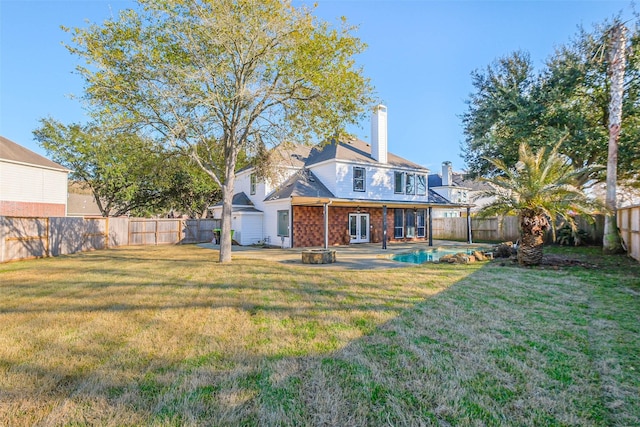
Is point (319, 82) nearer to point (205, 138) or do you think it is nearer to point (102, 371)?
point (205, 138)

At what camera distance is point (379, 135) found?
21203mm

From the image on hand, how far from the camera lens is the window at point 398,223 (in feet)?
73.7

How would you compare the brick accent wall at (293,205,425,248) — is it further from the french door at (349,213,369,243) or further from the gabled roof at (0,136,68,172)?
the gabled roof at (0,136,68,172)

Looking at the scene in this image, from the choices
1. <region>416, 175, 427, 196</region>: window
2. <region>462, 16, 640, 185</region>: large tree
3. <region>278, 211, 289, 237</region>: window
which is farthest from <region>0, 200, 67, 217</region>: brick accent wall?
<region>462, 16, 640, 185</region>: large tree

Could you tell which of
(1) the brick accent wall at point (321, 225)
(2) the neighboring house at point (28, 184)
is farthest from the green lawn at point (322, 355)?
(2) the neighboring house at point (28, 184)

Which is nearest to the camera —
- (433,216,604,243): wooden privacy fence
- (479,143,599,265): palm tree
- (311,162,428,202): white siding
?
(479,143,599,265): palm tree

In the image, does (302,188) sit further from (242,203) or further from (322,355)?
(322,355)

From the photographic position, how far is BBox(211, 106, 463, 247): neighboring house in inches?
746

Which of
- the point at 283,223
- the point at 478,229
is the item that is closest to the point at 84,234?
the point at 283,223

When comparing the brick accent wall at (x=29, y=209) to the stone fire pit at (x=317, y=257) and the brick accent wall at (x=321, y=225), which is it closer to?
the brick accent wall at (x=321, y=225)

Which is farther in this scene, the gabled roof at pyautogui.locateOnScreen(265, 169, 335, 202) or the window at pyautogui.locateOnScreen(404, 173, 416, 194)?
the window at pyautogui.locateOnScreen(404, 173, 416, 194)

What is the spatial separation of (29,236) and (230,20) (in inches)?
457

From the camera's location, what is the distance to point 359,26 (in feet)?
39.4

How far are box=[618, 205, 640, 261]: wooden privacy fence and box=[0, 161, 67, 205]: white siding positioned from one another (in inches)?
1181
